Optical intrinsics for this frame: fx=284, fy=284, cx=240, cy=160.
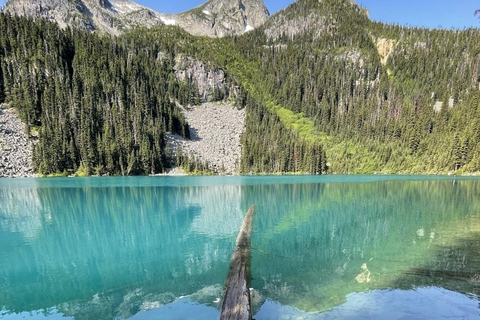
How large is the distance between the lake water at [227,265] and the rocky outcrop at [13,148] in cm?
6074

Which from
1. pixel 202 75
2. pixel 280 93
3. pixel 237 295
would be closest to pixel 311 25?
pixel 280 93

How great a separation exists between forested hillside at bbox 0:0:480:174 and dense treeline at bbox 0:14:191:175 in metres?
0.46

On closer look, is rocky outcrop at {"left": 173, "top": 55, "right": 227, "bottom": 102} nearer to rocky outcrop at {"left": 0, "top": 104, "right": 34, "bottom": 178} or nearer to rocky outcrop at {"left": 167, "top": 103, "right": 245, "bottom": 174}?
rocky outcrop at {"left": 167, "top": 103, "right": 245, "bottom": 174}

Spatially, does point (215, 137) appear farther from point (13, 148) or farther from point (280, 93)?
point (13, 148)

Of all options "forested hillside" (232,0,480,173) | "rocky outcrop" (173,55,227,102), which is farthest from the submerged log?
"rocky outcrop" (173,55,227,102)

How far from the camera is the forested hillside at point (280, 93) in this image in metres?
92.5

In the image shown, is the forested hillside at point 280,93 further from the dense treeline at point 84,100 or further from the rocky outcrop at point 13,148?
the rocky outcrop at point 13,148

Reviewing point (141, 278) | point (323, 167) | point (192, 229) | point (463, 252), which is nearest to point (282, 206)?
point (192, 229)

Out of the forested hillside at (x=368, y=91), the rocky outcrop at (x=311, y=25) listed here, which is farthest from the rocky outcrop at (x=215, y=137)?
the rocky outcrop at (x=311, y=25)

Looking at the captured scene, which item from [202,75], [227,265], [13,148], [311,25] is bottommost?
[227,265]

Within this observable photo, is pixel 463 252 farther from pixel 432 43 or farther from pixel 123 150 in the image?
pixel 432 43

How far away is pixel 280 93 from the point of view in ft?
512

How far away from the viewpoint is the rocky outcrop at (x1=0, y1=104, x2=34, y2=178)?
70500mm

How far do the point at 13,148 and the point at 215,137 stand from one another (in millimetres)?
64569
